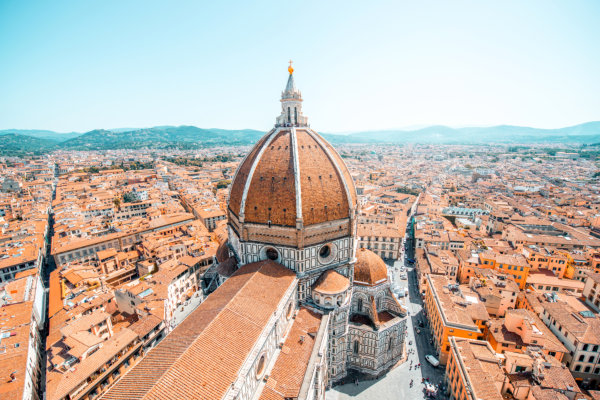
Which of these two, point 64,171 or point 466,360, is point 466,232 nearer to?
point 466,360

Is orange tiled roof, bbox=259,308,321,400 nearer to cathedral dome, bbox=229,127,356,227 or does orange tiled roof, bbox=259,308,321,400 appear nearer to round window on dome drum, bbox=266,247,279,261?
round window on dome drum, bbox=266,247,279,261

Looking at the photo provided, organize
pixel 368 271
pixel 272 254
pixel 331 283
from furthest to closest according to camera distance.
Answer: pixel 368 271
pixel 272 254
pixel 331 283

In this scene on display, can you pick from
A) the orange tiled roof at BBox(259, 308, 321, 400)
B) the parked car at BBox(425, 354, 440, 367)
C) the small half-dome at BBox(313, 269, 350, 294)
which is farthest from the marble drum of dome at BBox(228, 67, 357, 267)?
the parked car at BBox(425, 354, 440, 367)

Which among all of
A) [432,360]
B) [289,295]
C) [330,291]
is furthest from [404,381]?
[289,295]

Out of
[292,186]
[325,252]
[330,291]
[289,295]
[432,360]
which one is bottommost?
[432,360]

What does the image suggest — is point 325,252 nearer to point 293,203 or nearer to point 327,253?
point 327,253

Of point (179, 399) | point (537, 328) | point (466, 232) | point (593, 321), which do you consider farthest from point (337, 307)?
point (466, 232)
